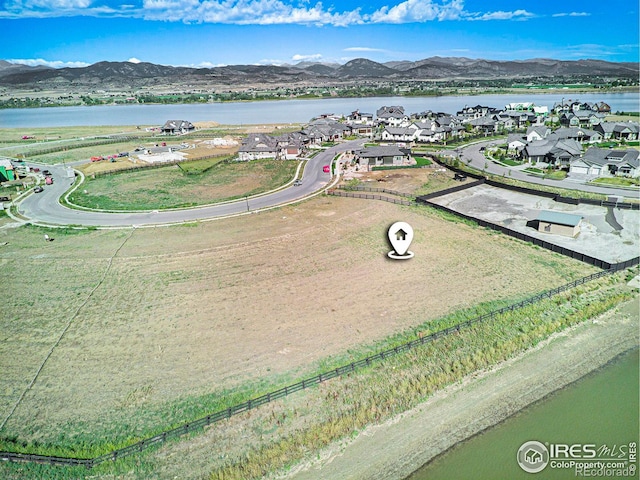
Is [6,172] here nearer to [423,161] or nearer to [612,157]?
[423,161]

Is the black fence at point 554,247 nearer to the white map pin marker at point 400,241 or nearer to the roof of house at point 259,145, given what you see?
the white map pin marker at point 400,241

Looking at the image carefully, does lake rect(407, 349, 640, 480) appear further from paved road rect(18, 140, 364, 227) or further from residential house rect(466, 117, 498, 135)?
residential house rect(466, 117, 498, 135)

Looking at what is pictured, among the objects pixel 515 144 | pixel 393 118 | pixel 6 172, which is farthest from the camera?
pixel 393 118

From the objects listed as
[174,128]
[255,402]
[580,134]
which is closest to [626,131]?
[580,134]

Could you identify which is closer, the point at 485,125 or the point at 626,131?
the point at 626,131

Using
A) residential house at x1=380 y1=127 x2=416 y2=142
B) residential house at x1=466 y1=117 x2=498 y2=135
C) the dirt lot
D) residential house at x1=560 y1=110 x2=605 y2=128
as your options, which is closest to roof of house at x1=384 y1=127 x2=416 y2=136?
residential house at x1=380 y1=127 x2=416 y2=142

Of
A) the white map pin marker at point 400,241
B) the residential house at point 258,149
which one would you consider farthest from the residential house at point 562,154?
the residential house at point 258,149

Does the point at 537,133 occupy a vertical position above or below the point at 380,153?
above

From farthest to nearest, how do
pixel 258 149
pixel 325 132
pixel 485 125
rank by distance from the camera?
pixel 485 125
pixel 325 132
pixel 258 149
